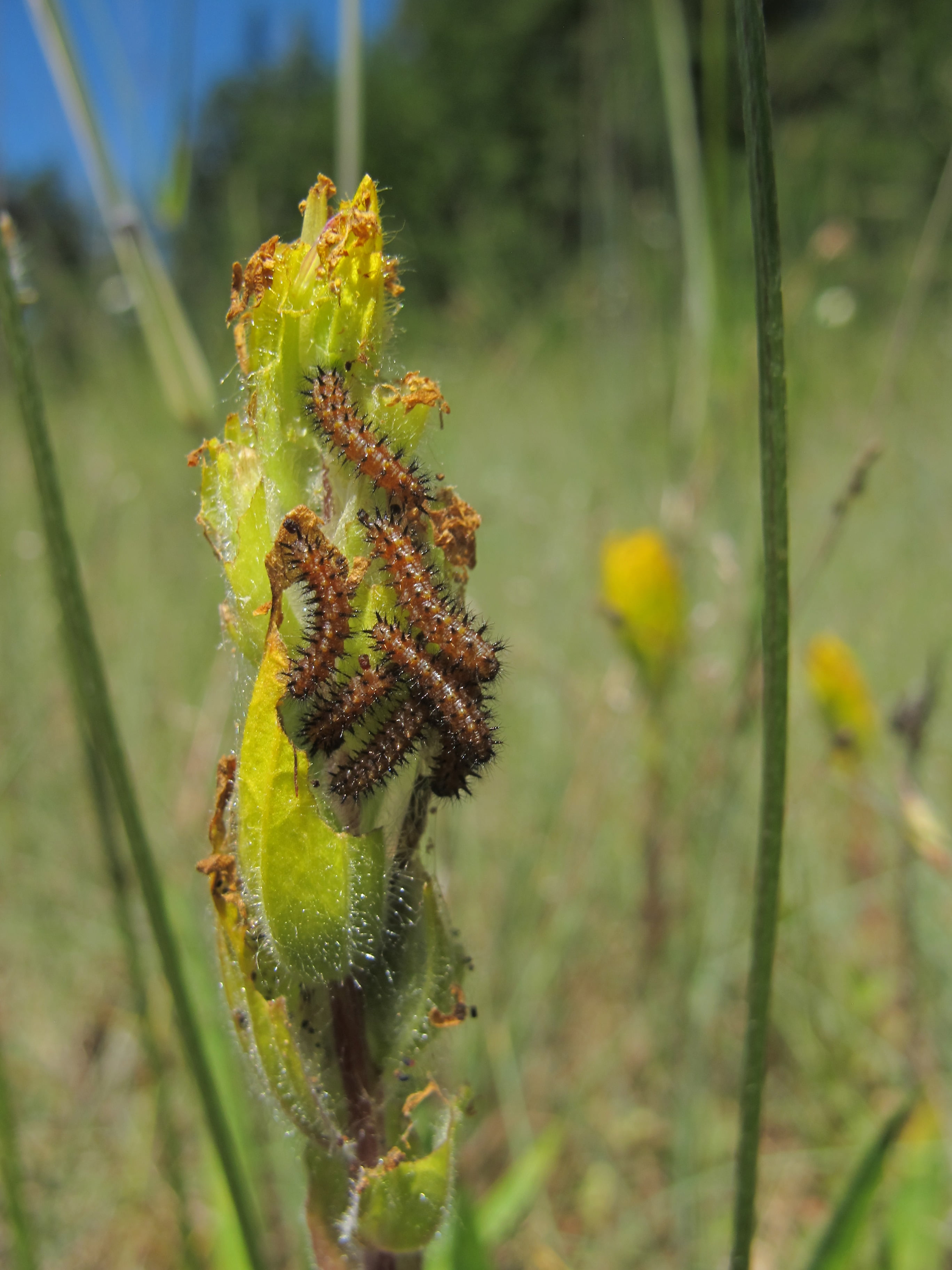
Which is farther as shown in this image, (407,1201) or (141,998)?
(141,998)

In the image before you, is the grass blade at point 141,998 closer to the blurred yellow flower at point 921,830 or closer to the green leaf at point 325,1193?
the green leaf at point 325,1193

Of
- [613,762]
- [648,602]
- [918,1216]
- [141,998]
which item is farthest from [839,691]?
[141,998]

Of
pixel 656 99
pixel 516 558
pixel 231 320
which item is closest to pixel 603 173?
pixel 656 99

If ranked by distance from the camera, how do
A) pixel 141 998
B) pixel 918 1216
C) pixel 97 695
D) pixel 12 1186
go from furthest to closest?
1. pixel 918 1216
2. pixel 141 998
3. pixel 12 1186
4. pixel 97 695

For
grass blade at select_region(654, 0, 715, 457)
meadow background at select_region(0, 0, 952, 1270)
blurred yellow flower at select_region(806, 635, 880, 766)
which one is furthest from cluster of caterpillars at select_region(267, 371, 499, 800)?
grass blade at select_region(654, 0, 715, 457)

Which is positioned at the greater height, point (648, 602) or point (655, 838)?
point (648, 602)

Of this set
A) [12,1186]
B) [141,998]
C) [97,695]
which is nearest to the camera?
[97,695]

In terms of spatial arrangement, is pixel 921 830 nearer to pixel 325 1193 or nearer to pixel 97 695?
pixel 325 1193
